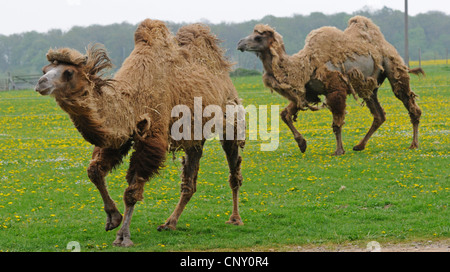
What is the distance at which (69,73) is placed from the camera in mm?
6312

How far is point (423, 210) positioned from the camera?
8586 millimetres

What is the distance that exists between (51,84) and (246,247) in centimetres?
272

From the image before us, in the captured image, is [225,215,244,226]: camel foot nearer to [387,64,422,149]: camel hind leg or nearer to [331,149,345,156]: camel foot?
[331,149,345,156]: camel foot

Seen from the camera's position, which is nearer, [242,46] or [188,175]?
[188,175]

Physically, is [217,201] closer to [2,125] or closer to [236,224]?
[236,224]

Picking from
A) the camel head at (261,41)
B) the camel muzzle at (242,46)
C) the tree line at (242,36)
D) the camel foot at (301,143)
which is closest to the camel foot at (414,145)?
the camel foot at (301,143)

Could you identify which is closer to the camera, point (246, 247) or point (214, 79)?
point (246, 247)

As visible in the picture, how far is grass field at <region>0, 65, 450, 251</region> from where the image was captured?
7527 mm

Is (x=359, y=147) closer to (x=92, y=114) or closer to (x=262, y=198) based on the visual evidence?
(x=262, y=198)

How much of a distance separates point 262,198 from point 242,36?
61713 mm

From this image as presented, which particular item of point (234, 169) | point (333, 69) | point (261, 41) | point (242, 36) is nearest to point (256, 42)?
point (261, 41)

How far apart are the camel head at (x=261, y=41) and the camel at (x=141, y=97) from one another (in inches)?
180

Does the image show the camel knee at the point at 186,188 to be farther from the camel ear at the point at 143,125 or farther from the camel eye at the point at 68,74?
the camel eye at the point at 68,74
